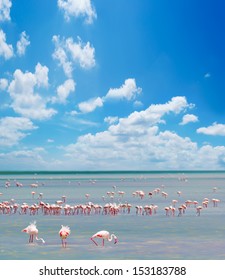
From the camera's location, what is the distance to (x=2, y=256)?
54.2 feet

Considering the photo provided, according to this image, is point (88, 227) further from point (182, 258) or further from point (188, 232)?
point (182, 258)

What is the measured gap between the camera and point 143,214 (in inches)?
1136

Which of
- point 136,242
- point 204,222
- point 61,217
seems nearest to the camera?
point 136,242

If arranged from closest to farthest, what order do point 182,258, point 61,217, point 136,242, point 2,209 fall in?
point 182,258 < point 136,242 < point 61,217 < point 2,209

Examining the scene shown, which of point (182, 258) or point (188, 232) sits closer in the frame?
point (182, 258)
